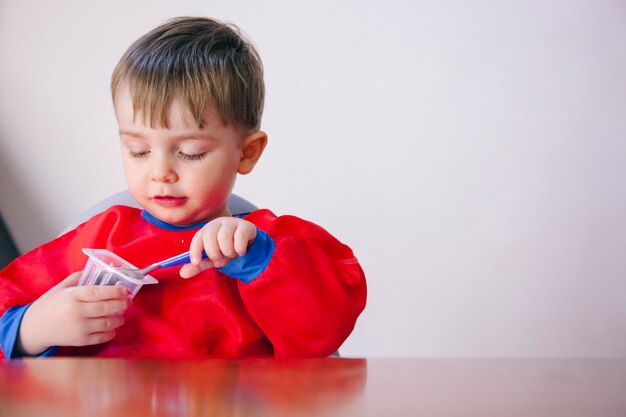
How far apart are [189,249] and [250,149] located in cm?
17

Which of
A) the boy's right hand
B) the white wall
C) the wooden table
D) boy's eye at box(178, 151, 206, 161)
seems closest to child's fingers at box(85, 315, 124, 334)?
the boy's right hand

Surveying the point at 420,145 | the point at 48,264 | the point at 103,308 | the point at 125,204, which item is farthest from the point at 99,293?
the point at 420,145

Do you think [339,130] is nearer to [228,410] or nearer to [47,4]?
[47,4]

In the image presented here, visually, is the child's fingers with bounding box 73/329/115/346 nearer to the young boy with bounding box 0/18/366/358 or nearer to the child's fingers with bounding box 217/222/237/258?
the young boy with bounding box 0/18/366/358

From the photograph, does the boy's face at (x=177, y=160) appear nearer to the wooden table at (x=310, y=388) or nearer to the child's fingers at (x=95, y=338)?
the child's fingers at (x=95, y=338)

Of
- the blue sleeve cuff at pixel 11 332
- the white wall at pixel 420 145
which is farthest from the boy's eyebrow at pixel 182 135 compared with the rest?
the white wall at pixel 420 145

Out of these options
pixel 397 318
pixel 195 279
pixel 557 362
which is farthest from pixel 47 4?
pixel 557 362

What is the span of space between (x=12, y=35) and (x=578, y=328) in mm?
1796

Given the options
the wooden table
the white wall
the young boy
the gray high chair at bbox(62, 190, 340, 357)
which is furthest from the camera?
the white wall

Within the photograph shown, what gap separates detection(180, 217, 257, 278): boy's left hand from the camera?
0.93 m

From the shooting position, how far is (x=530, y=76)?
2348 millimetres

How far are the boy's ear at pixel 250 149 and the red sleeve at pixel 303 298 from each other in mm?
120

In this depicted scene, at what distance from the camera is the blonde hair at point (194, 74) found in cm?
109

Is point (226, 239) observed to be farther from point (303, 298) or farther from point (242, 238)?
point (303, 298)
